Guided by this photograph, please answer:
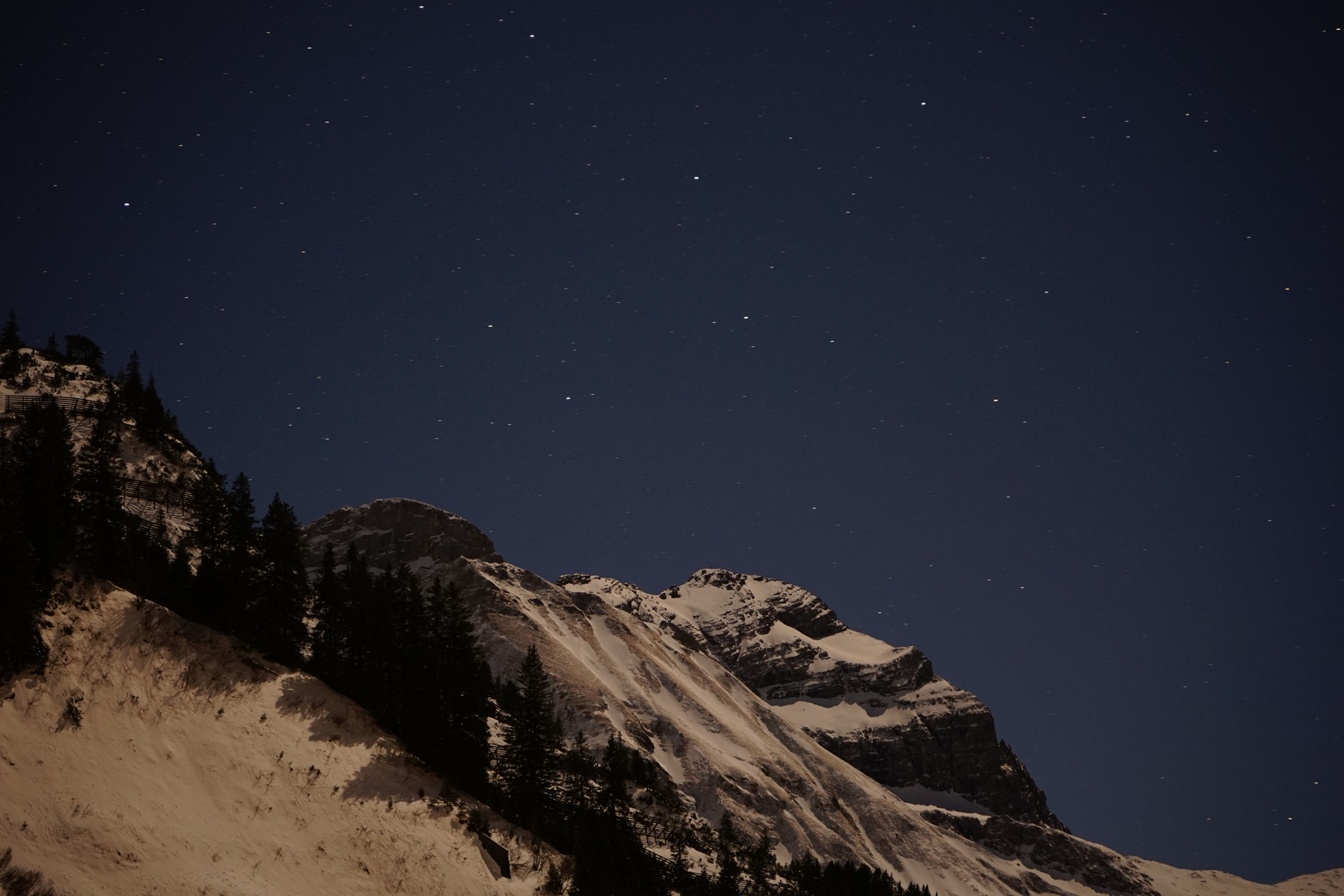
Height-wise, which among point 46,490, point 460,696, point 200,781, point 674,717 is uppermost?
point 674,717

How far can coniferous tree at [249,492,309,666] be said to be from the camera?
48.3m

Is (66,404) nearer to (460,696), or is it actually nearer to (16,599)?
(460,696)

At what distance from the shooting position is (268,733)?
4250 cm

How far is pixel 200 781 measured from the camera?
3775 cm

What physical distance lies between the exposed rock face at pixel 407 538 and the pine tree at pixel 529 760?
125 metres

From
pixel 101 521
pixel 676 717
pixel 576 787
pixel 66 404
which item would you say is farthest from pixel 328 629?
pixel 676 717

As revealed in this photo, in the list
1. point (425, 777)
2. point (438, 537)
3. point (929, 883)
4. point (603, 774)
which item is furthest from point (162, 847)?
point (929, 883)

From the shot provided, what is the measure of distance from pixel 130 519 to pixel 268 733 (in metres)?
16.1

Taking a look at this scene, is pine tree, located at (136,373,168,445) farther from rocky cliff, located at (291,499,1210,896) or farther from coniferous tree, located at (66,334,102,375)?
rocky cliff, located at (291,499,1210,896)

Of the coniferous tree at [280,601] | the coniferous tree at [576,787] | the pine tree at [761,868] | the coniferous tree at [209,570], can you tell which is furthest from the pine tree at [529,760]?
the pine tree at [761,868]

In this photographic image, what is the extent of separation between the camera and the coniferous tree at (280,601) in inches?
1903

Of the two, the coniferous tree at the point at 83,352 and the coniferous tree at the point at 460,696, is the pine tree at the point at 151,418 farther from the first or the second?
the coniferous tree at the point at 460,696

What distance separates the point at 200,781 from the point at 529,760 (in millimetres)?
19364

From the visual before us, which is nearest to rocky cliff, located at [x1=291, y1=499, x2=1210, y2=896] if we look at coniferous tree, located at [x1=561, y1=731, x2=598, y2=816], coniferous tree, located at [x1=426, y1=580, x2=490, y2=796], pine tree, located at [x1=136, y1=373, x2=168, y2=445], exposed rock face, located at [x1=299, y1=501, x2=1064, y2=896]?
exposed rock face, located at [x1=299, y1=501, x2=1064, y2=896]
